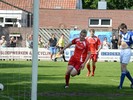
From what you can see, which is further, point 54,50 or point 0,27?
point 54,50

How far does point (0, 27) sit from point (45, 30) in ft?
115

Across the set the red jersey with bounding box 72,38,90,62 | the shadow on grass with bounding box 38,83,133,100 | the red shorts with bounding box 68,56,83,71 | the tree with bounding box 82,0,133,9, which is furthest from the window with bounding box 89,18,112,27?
the red shorts with bounding box 68,56,83,71

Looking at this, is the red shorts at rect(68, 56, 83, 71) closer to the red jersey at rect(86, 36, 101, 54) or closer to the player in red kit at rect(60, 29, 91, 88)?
the player in red kit at rect(60, 29, 91, 88)

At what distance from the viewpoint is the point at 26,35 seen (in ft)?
42.4

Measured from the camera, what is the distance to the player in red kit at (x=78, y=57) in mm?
16344

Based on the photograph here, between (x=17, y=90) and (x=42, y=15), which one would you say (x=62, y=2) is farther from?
(x=17, y=90)

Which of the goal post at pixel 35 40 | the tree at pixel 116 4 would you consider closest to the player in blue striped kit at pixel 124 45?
the goal post at pixel 35 40

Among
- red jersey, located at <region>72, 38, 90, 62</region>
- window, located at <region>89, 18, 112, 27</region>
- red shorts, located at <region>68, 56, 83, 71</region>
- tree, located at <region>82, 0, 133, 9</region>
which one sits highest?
tree, located at <region>82, 0, 133, 9</region>

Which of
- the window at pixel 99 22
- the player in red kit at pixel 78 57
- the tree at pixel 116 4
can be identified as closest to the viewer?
the player in red kit at pixel 78 57

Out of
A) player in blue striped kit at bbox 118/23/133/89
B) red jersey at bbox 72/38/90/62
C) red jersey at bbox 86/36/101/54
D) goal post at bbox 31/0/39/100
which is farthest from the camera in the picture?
red jersey at bbox 86/36/101/54

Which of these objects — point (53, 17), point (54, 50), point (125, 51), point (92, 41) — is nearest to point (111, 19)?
point (53, 17)

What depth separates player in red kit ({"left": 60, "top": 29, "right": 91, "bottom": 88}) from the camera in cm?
1634

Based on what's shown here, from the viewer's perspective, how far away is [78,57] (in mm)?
16844

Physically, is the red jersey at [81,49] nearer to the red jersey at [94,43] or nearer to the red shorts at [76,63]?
the red shorts at [76,63]
